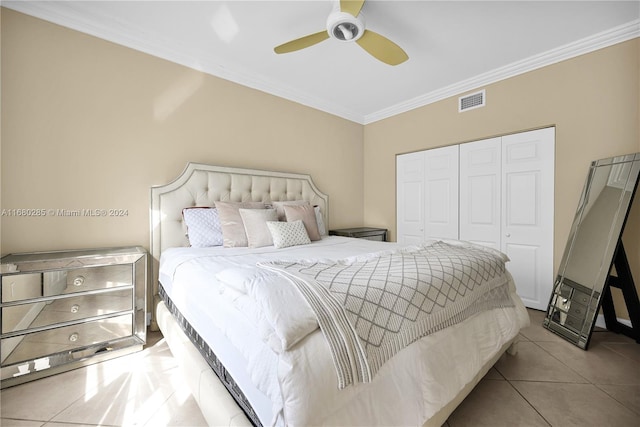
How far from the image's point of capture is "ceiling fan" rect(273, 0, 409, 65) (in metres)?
1.87

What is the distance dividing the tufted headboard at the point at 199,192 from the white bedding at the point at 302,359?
1131 millimetres

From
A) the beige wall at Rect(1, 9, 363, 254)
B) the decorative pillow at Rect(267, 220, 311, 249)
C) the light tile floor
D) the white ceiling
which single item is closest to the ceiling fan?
the white ceiling

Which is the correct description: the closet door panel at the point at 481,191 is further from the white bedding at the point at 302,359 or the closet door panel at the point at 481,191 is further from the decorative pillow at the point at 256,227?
the decorative pillow at the point at 256,227

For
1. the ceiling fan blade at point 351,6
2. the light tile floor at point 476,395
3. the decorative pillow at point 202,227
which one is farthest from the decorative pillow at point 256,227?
the ceiling fan blade at point 351,6

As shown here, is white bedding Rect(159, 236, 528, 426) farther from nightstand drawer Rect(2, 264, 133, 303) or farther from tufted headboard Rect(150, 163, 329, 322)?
tufted headboard Rect(150, 163, 329, 322)

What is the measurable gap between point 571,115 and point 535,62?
0.65 metres

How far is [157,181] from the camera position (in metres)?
2.53

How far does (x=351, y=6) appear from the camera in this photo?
6.01 feet

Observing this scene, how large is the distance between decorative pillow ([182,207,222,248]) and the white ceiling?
1.47m

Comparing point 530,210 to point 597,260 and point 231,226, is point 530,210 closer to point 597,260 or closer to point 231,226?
point 597,260

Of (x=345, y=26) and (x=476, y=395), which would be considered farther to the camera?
(x=345, y=26)

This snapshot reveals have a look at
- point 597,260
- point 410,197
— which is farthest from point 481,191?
point 597,260

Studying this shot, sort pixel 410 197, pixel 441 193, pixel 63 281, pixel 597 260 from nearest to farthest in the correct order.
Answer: pixel 63 281 → pixel 597 260 → pixel 441 193 → pixel 410 197

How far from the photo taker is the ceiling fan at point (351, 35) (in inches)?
73.7
